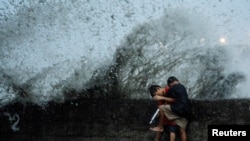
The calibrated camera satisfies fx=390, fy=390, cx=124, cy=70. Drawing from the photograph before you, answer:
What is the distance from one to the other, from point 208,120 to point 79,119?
7.98 feet

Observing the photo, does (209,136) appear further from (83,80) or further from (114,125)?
(83,80)

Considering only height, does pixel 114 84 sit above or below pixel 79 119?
above

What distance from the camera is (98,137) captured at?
731cm

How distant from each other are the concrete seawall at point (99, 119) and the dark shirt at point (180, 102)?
1.17ft

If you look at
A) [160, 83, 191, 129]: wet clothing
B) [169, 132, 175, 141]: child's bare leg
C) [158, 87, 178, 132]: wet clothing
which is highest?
[160, 83, 191, 129]: wet clothing

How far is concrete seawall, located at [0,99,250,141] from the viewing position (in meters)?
6.73

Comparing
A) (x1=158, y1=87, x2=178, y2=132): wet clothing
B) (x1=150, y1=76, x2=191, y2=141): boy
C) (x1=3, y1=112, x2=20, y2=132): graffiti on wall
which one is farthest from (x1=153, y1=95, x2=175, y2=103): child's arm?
(x1=3, y1=112, x2=20, y2=132): graffiti on wall

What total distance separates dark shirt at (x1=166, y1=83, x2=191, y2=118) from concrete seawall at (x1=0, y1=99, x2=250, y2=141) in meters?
0.36

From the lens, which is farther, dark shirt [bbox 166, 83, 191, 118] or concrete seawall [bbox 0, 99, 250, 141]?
concrete seawall [bbox 0, 99, 250, 141]

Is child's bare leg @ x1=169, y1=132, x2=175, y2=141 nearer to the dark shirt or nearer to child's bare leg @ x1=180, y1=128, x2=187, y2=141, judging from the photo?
child's bare leg @ x1=180, y1=128, x2=187, y2=141

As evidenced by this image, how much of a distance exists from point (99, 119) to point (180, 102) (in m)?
1.69

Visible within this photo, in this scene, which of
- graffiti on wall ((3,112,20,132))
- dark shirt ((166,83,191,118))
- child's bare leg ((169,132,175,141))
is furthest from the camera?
graffiti on wall ((3,112,20,132))

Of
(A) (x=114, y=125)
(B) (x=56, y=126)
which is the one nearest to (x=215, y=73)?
(A) (x=114, y=125)

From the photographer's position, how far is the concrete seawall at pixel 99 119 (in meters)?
6.73
